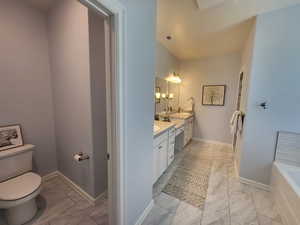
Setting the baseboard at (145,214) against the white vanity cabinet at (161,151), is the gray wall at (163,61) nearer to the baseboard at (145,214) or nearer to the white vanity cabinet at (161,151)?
the white vanity cabinet at (161,151)

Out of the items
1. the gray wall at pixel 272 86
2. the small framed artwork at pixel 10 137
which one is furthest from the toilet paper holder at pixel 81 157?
the gray wall at pixel 272 86

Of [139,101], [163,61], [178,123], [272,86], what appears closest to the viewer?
[139,101]

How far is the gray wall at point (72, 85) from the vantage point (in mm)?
1509

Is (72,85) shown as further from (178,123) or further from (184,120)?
(184,120)

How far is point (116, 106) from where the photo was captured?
98cm

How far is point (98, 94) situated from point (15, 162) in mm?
1316

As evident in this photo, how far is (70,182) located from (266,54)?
351cm

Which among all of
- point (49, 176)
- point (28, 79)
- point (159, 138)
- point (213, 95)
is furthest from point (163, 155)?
point (213, 95)

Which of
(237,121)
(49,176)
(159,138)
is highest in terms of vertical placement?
(237,121)

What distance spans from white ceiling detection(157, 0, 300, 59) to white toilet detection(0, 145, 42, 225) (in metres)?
2.74

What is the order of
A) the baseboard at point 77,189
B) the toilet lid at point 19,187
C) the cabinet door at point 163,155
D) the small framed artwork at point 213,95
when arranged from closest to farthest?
the toilet lid at point 19,187 < the baseboard at point 77,189 < the cabinet door at point 163,155 < the small framed artwork at point 213,95

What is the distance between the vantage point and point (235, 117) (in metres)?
2.54

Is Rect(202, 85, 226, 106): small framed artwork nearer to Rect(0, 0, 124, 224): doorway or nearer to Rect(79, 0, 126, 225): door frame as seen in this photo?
Rect(0, 0, 124, 224): doorway

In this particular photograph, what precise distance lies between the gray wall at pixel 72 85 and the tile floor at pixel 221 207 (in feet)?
3.26
